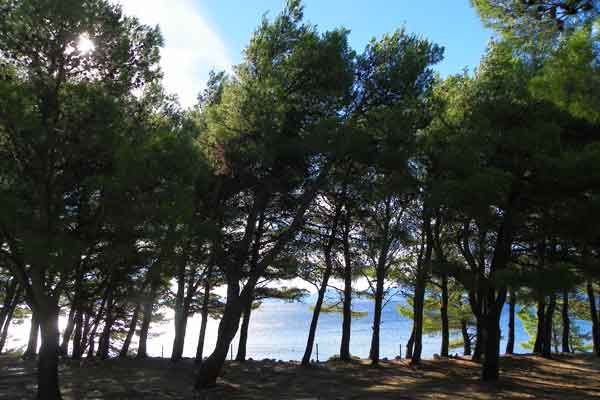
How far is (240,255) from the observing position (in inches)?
566

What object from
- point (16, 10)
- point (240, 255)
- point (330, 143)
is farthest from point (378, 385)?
point (16, 10)

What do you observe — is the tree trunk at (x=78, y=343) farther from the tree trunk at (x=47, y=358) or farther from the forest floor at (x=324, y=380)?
the tree trunk at (x=47, y=358)

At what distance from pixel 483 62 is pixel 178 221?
9553 millimetres

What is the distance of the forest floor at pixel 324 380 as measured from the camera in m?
11.6

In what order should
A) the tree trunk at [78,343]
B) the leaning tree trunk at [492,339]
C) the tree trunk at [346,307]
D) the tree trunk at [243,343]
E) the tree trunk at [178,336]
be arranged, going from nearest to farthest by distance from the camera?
the leaning tree trunk at [492,339] < the tree trunk at [178,336] < the tree trunk at [243,343] < the tree trunk at [346,307] < the tree trunk at [78,343]

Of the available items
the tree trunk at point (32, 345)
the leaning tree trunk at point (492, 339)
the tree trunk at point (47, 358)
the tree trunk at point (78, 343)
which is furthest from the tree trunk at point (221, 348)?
the tree trunk at point (32, 345)

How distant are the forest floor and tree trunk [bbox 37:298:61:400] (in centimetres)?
109

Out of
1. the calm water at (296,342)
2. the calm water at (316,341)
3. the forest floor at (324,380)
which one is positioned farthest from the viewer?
the calm water at (316,341)

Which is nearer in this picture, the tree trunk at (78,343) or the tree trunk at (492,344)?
the tree trunk at (492,344)

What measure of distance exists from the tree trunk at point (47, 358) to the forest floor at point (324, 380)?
42.9 inches

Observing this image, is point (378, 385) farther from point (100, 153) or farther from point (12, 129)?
point (12, 129)

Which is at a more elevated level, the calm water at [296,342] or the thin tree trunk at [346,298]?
the thin tree trunk at [346,298]

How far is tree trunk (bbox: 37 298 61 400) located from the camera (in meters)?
10.0

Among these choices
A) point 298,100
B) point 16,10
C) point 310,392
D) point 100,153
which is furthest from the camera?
point 298,100
